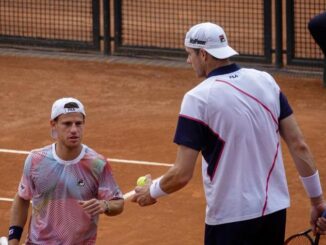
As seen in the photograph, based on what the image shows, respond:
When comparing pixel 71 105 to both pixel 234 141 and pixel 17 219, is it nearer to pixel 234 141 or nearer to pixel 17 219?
pixel 17 219

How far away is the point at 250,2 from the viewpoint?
18.5 meters

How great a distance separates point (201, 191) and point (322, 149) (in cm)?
231

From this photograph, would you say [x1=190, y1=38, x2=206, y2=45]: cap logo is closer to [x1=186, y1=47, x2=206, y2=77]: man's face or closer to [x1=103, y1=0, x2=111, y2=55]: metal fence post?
[x1=186, y1=47, x2=206, y2=77]: man's face

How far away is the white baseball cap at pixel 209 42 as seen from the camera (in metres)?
7.00

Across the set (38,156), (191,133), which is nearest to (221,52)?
(191,133)

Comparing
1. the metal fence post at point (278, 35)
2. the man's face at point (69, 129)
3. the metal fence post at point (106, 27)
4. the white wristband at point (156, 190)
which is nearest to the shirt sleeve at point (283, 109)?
the white wristband at point (156, 190)

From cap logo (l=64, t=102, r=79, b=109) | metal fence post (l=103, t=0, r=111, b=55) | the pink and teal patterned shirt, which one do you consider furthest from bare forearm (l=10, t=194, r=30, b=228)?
metal fence post (l=103, t=0, r=111, b=55)

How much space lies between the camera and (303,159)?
7.23 meters

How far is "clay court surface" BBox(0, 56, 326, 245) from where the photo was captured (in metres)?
11.5

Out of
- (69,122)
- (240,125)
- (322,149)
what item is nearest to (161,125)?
(322,149)

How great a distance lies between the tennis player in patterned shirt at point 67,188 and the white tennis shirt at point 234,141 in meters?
1.01

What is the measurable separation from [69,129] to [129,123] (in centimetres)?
770

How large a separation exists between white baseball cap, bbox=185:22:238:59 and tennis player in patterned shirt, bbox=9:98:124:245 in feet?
3.90

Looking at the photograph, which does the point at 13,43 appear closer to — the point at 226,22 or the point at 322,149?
the point at 226,22
